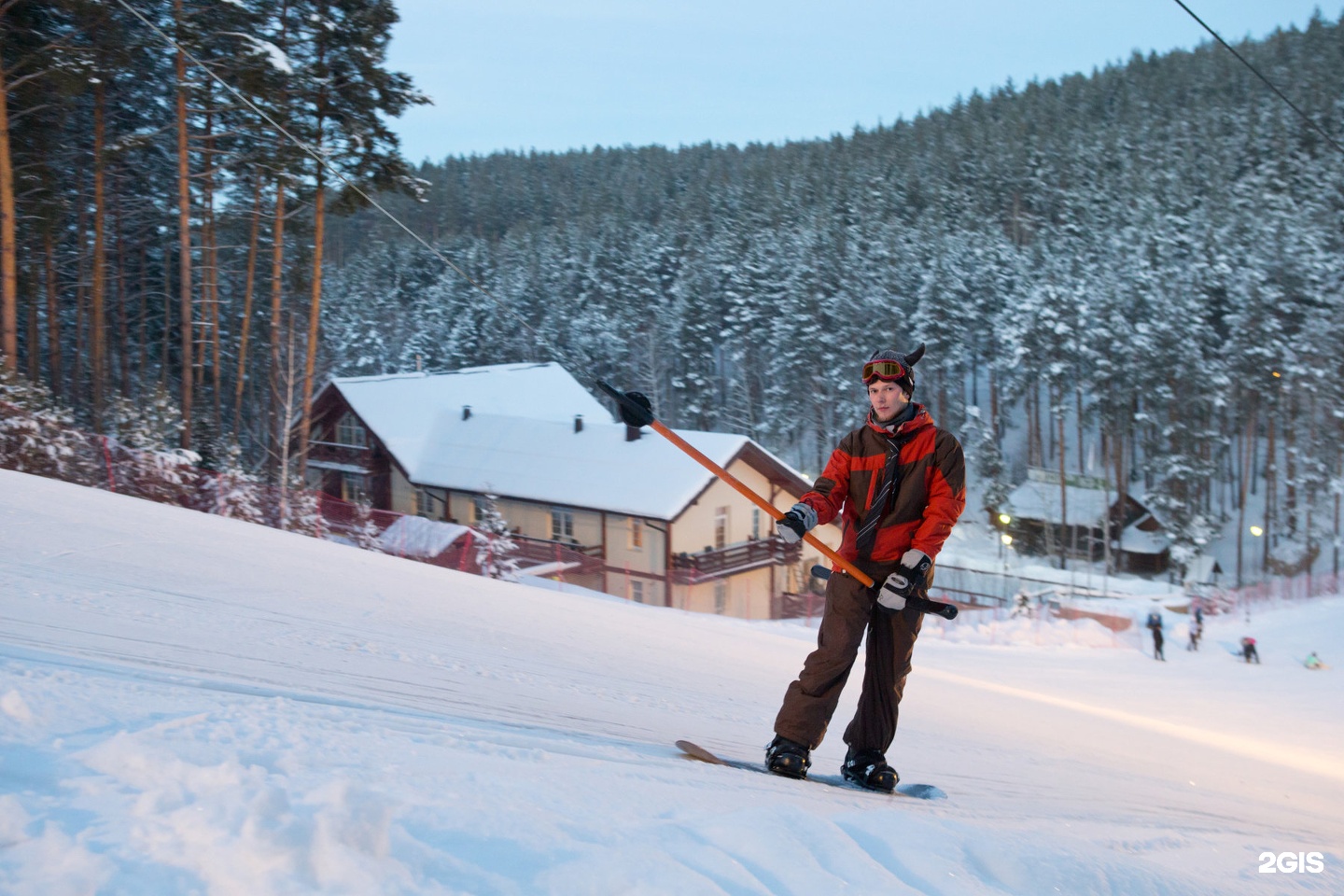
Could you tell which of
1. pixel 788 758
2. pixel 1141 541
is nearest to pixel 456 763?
pixel 788 758

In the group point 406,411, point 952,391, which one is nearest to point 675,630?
point 406,411

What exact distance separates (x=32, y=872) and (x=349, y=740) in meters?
1.02

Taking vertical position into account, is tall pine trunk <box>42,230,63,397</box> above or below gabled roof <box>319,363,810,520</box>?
above

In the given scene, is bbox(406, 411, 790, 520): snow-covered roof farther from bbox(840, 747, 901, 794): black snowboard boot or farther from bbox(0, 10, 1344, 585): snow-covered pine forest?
bbox(840, 747, 901, 794): black snowboard boot

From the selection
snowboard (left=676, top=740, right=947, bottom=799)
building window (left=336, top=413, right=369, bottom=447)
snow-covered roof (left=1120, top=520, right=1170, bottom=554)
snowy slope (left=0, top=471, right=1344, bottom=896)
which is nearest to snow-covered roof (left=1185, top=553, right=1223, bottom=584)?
snow-covered roof (left=1120, top=520, right=1170, bottom=554)

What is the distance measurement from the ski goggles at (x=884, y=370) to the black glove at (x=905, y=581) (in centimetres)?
71

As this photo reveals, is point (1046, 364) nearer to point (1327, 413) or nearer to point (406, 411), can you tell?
point (1327, 413)

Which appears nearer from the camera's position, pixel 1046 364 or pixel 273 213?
pixel 273 213

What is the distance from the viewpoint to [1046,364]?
1722 inches

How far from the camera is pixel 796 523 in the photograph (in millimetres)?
3729

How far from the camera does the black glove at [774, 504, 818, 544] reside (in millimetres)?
3686

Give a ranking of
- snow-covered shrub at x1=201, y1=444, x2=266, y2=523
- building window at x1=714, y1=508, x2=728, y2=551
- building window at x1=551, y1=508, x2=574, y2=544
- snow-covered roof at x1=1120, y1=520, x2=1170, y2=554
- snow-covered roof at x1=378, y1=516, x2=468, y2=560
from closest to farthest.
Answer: snow-covered shrub at x1=201, y1=444, x2=266, y2=523 → snow-covered roof at x1=378, y1=516, x2=468, y2=560 → building window at x1=714, y1=508, x2=728, y2=551 → building window at x1=551, y1=508, x2=574, y2=544 → snow-covered roof at x1=1120, y1=520, x2=1170, y2=554

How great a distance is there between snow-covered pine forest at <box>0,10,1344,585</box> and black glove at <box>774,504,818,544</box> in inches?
567

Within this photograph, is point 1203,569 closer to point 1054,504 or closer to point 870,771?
point 1054,504
